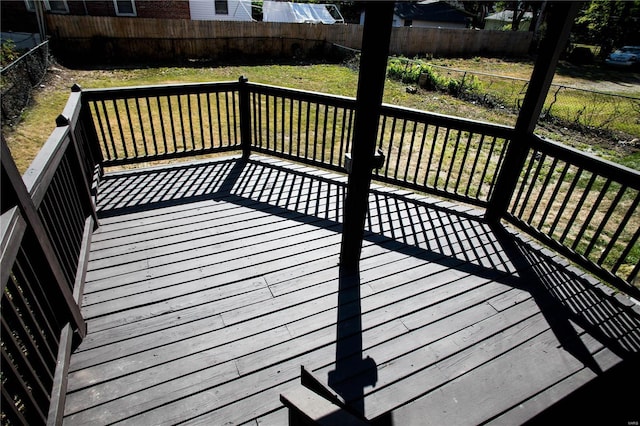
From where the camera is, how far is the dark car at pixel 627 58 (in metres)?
21.3

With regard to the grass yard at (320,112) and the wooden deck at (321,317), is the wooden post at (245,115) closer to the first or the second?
the grass yard at (320,112)

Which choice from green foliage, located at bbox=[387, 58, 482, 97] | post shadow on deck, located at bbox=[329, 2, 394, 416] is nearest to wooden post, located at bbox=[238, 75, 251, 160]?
post shadow on deck, located at bbox=[329, 2, 394, 416]

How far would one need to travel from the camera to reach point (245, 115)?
4.50 meters

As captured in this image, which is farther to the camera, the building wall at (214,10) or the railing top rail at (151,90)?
the building wall at (214,10)

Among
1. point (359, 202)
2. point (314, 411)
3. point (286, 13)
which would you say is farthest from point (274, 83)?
point (286, 13)

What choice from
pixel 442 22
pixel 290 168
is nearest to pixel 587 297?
pixel 290 168

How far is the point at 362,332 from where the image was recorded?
2.35 m

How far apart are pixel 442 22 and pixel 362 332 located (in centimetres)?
3674

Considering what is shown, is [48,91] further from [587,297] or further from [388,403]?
[587,297]

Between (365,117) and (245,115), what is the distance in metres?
2.58

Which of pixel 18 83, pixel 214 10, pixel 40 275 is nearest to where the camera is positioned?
pixel 40 275

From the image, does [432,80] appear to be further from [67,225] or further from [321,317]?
[67,225]

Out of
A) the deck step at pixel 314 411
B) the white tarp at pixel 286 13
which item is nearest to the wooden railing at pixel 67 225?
the deck step at pixel 314 411

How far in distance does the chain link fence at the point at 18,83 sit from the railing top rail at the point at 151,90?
4.20 m
